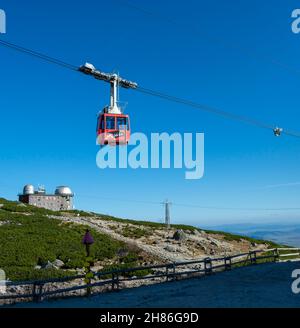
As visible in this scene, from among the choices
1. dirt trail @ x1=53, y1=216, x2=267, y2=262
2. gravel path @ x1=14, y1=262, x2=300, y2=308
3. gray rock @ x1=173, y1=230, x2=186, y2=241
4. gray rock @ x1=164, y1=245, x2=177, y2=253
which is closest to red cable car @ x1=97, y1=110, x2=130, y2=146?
gravel path @ x1=14, y1=262, x2=300, y2=308

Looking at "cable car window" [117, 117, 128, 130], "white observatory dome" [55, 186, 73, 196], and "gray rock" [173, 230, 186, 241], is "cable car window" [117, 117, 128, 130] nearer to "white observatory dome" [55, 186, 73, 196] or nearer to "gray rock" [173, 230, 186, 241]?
"gray rock" [173, 230, 186, 241]

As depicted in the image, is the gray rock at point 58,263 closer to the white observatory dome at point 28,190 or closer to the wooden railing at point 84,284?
the wooden railing at point 84,284

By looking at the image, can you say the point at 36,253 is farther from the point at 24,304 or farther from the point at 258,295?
the point at 258,295

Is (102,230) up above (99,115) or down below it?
below

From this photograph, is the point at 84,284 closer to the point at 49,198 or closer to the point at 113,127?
the point at 113,127

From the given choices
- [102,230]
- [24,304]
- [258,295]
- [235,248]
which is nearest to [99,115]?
[24,304]
